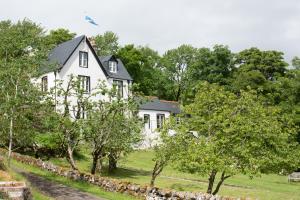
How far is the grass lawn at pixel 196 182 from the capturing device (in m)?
32.0

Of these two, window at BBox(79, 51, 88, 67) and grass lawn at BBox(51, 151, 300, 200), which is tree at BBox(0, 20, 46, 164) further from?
window at BBox(79, 51, 88, 67)

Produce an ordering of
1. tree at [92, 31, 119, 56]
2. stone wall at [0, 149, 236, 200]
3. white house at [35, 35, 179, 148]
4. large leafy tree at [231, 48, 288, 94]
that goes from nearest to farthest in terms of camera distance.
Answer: stone wall at [0, 149, 236, 200]
white house at [35, 35, 179, 148]
large leafy tree at [231, 48, 288, 94]
tree at [92, 31, 119, 56]

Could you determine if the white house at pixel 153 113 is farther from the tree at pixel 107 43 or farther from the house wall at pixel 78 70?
the tree at pixel 107 43

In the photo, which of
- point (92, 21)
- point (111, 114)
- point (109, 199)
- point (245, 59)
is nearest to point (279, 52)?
point (245, 59)

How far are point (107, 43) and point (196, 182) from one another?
182ft

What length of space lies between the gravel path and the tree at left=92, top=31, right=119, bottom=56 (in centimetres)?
6053

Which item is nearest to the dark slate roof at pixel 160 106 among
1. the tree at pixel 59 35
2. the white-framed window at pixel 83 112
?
the tree at pixel 59 35

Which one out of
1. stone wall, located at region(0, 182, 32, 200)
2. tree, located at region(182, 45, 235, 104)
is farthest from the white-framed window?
tree, located at region(182, 45, 235, 104)

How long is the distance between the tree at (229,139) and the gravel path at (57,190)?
593 centimetres

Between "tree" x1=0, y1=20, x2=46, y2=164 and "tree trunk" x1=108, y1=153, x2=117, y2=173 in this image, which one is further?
"tree trunk" x1=108, y1=153, x2=117, y2=173

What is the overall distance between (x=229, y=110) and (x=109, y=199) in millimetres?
10319

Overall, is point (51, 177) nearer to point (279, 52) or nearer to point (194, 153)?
point (194, 153)

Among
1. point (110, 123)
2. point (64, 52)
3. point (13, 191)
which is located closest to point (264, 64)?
point (64, 52)

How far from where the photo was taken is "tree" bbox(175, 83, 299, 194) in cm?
2455
